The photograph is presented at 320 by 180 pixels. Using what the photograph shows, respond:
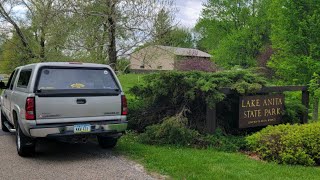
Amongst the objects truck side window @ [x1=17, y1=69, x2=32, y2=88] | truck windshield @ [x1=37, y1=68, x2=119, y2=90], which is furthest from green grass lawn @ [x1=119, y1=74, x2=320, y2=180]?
truck side window @ [x1=17, y1=69, x2=32, y2=88]

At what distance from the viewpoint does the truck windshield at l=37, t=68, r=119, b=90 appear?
6918mm

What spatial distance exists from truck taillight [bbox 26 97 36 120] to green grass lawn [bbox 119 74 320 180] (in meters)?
2.04

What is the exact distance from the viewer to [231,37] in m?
50.5

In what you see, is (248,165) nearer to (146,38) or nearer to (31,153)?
(31,153)

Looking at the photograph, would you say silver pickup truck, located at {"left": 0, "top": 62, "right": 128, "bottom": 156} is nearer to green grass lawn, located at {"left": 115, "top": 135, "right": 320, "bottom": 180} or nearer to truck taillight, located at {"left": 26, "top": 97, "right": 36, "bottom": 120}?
truck taillight, located at {"left": 26, "top": 97, "right": 36, "bottom": 120}

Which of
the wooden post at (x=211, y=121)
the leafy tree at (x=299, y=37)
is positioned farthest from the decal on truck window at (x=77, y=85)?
the leafy tree at (x=299, y=37)

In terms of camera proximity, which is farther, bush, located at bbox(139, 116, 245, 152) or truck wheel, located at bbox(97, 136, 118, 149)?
bush, located at bbox(139, 116, 245, 152)

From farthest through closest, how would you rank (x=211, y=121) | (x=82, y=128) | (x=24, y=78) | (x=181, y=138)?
(x=211, y=121)
(x=181, y=138)
(x=24, y=78)
(x=82, y=128)

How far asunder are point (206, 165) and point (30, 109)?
3.24m

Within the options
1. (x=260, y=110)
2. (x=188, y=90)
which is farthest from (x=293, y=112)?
(x=188, y=90)

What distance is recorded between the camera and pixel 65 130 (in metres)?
6.73

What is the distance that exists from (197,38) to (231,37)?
47152mm

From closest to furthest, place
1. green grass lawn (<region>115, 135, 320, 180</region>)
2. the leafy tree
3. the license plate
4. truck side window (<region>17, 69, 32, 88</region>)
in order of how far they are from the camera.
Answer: green grass lawn (<region>115, 135, 320, 180</region>) → the license plate → truck side window (<region>17, 69, 32, 88</region>) → the leafy tree

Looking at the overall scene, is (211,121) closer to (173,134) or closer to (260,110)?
(173,134)
